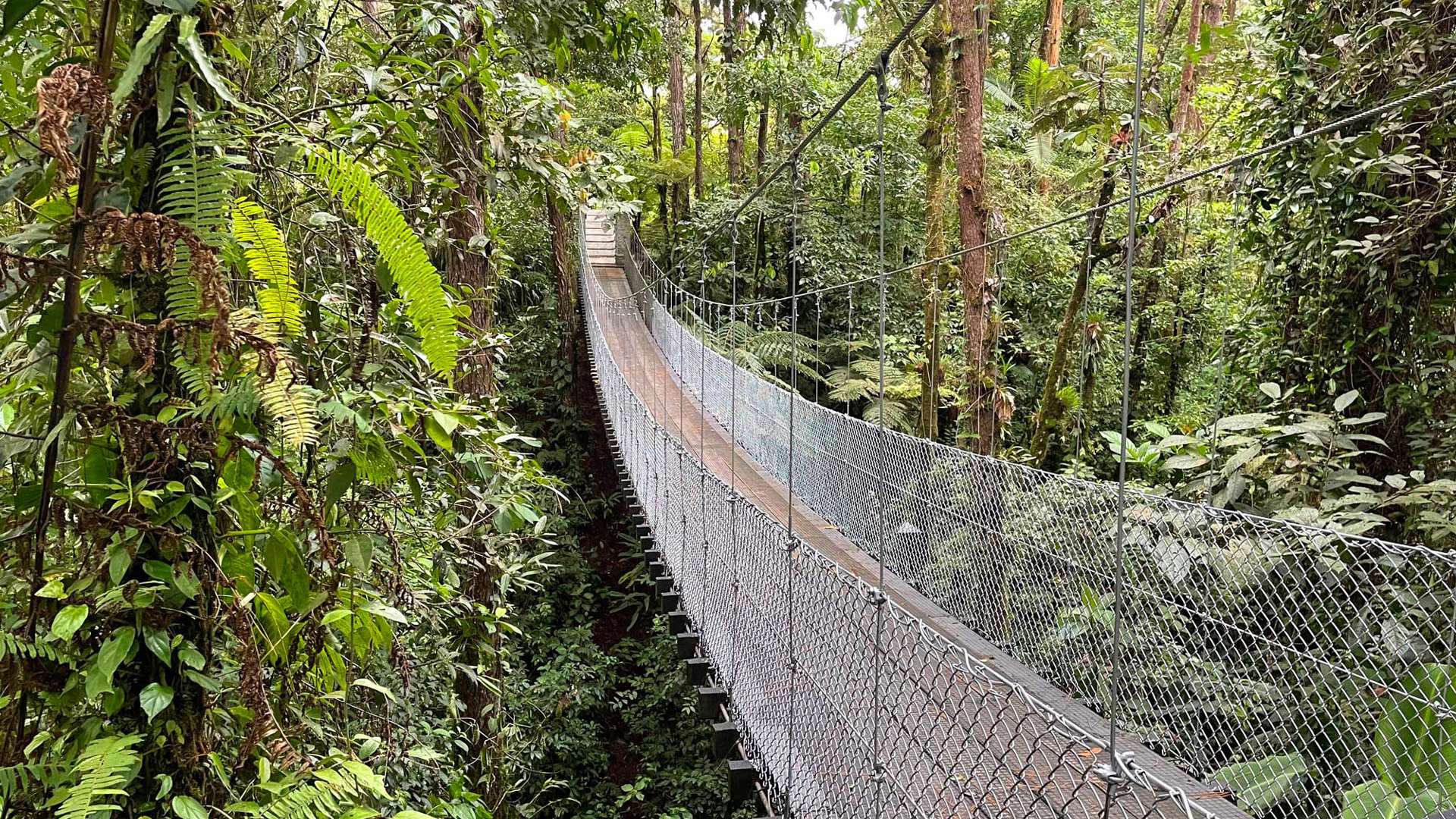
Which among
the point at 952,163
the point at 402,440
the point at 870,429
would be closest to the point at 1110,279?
the point at 952,163

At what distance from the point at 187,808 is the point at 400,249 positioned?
0.43 meters

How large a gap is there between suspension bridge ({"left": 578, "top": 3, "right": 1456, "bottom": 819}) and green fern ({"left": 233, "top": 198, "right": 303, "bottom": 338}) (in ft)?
2.11

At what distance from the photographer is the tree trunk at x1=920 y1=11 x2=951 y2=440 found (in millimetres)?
4398

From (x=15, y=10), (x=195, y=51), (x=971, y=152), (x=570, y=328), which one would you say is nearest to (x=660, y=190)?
(x=570, y=328)

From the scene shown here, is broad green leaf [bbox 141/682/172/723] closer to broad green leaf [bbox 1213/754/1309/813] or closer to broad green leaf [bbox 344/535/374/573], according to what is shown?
broad green leaf [bbox 344/535/374/573]

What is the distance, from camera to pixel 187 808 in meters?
0.59

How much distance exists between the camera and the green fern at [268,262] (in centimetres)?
61

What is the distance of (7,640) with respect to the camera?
0.55 metres

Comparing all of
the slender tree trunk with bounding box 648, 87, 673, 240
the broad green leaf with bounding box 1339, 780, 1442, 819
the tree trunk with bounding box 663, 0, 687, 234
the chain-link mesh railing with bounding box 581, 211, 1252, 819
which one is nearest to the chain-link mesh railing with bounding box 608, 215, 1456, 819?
the broad green leaf with bounding box 1339, 780, 1442, 819

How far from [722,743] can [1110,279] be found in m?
5.55

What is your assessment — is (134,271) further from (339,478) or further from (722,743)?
(722,743)

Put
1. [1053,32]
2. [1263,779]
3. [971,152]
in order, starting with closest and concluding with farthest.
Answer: [1263,779], [971,152], [1053,32]

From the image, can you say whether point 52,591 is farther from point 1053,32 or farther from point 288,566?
point 1053,32

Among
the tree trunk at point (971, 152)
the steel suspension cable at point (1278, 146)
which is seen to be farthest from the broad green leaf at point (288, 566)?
the tree trunk at point (971, 152)
